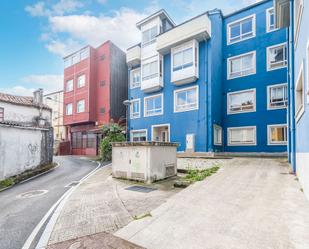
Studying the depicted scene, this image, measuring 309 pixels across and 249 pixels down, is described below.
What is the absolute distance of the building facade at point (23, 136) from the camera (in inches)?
512

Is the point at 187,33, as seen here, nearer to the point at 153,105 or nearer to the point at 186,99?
the point at 186,99

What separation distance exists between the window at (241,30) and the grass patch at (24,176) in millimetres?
21222

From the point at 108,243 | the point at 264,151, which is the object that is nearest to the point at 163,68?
the point at 264,151

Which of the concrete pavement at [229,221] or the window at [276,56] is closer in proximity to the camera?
the concrete pavement at [229,221]

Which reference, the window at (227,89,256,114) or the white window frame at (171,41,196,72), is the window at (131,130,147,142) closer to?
the white window frame at (171,41,196,72)

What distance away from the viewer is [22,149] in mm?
14297

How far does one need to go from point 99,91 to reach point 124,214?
23.9m

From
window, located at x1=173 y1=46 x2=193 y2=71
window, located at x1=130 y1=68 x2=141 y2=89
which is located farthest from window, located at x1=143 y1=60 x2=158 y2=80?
window, located at x1=173 y1=46 x2=193 y2=71

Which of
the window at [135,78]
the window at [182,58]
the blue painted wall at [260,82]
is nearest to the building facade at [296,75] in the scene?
the blue painted wall at [260,82]

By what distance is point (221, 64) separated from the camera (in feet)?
67.3

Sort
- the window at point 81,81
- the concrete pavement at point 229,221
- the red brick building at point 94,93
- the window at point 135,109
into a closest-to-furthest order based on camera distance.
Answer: the concrete pavement at point 229,221 → the window at point 135,109 → the red brick building at point 94,93 → the window at point 81,81

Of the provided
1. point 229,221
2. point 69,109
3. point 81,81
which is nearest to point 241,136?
point 229,221

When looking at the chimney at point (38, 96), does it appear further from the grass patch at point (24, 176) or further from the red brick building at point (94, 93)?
the grass patch at point (24, 176)

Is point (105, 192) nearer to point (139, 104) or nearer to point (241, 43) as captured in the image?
point (139, 104)
